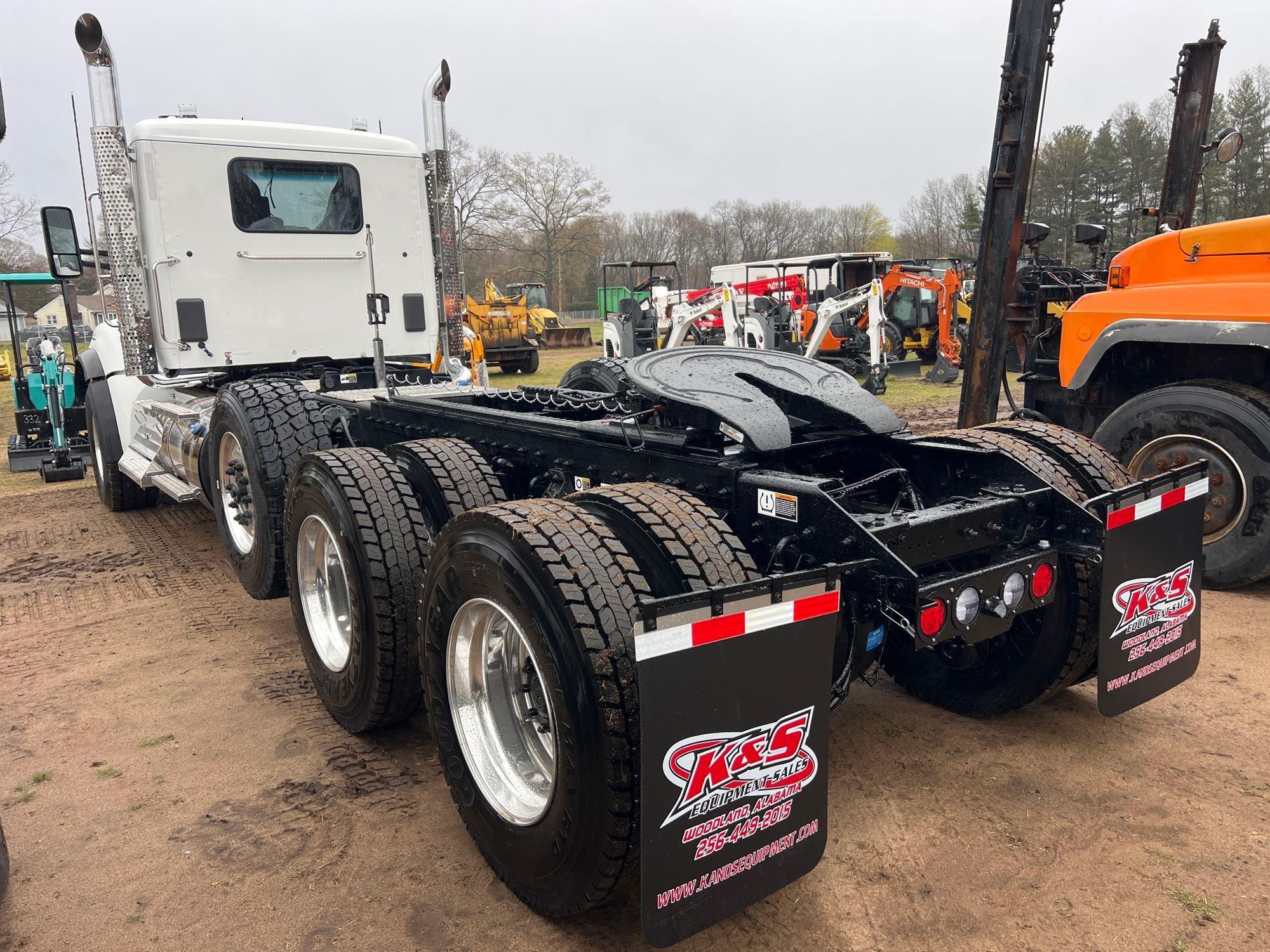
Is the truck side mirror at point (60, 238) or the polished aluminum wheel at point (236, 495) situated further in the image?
the truck side mirror at point (60, 238)

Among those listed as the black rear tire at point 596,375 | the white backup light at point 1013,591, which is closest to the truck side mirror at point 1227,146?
the black rear tire at point 596,375

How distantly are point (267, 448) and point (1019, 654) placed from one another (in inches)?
141

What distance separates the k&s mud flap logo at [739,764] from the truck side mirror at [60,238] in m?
6.55

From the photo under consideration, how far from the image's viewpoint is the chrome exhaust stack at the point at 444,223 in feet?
21.5

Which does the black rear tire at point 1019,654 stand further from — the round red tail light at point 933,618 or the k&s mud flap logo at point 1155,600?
the round red tail light at point 933,618

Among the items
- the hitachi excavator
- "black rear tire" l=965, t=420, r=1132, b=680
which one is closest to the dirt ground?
"black rear tire" l=965, t=420, r=1132, b=680

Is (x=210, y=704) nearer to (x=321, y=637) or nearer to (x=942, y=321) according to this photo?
(x=321, y=637)

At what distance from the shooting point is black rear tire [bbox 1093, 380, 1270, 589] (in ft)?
16.4

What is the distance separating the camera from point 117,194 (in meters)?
5.76

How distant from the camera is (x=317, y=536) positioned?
3.85m

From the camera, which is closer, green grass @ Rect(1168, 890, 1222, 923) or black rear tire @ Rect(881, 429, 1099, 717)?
green grass @ Rect(1168, 890, 1222, 923)

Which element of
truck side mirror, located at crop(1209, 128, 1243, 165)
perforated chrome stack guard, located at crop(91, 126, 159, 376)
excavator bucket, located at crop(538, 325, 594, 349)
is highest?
truck side mirror, located at crop(1209, 128, 1243, 165)

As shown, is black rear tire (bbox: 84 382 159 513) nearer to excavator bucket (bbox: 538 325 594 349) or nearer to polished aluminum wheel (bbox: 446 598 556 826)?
polished aluminum wheel (bbox: 446 598 556 826)

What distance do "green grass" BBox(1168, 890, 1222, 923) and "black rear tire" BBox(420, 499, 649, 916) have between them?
1557 mm
